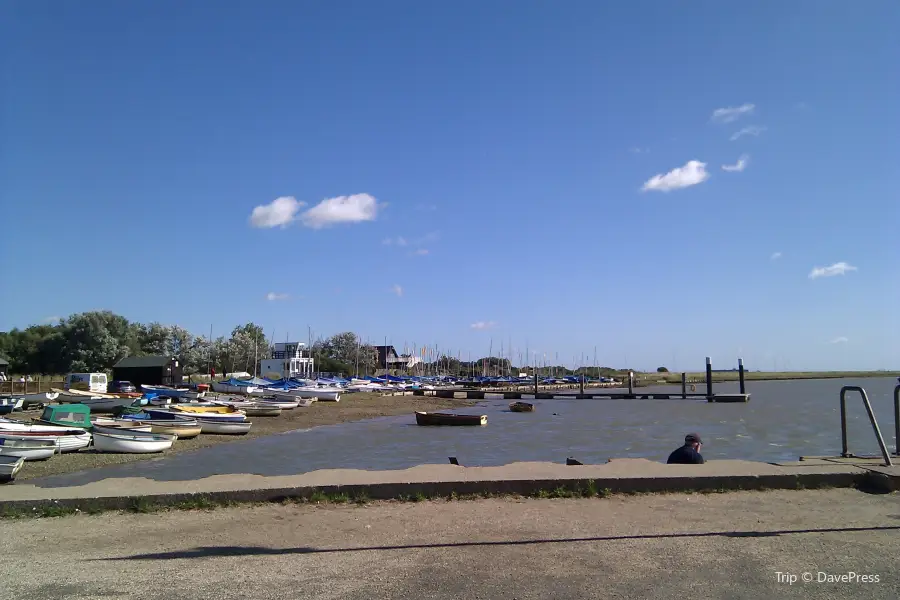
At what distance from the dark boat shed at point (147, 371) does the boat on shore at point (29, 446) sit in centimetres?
4220

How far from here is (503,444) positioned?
3547cm

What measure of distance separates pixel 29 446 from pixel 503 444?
21.5 meters

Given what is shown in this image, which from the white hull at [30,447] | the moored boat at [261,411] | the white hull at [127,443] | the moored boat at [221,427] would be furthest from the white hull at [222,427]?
the moored boat at [261,411]

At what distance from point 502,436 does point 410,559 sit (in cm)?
3529

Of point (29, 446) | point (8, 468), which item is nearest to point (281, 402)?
point (29, 446)

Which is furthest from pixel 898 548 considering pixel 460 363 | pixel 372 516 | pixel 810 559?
pixel 460 363

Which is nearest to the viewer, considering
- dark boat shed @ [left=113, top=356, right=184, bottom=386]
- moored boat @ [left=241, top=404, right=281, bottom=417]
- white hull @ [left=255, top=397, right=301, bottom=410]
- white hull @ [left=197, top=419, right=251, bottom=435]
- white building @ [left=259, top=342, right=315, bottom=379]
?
white hull @ [left=197, top=419, right=251, bottom=435]

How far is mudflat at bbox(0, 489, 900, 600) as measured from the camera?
5.68m

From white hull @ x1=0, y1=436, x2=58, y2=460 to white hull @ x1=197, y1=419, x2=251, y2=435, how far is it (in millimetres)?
11741

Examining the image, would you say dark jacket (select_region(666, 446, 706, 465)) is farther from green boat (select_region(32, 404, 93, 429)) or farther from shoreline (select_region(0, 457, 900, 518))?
green boat (select_region(32, 404, 93, 429))

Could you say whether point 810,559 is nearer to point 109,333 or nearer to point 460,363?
point 109,333

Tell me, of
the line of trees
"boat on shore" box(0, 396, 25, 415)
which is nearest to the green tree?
the line of trees

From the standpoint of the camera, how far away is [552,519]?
8.17 metres

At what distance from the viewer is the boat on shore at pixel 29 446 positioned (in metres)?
22.6
